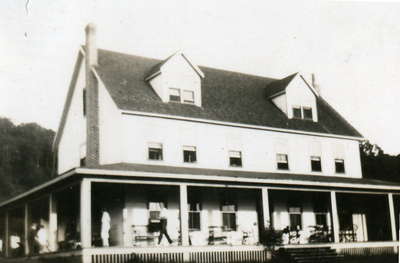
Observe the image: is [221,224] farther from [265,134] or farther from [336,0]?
[336,0]

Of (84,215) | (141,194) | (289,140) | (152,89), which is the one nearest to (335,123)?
(289,140)

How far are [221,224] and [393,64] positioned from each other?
32.1 feet

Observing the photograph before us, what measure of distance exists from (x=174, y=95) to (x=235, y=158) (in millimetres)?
4089

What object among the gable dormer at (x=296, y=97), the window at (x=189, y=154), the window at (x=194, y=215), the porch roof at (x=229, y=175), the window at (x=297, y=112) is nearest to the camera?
the porch roof at (x=229, y=175)

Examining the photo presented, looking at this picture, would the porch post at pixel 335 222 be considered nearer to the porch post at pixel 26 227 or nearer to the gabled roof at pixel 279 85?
the gabled roof at pixel 279 85

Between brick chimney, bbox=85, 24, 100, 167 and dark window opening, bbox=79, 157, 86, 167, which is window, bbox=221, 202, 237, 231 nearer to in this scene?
brick chimney, bbox=85, 24, 100, 167

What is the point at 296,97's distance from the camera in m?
29.6

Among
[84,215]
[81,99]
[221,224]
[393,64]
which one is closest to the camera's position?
[84,215]

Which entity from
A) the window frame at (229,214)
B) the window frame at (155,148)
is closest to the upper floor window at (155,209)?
the window frame at (155,148)

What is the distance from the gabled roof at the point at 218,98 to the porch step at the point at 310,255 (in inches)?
283

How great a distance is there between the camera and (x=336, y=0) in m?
22.8

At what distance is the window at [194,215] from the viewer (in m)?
23.9

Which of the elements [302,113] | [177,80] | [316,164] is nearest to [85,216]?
[177,80]

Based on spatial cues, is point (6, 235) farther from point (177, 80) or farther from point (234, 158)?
point (234, 158)
